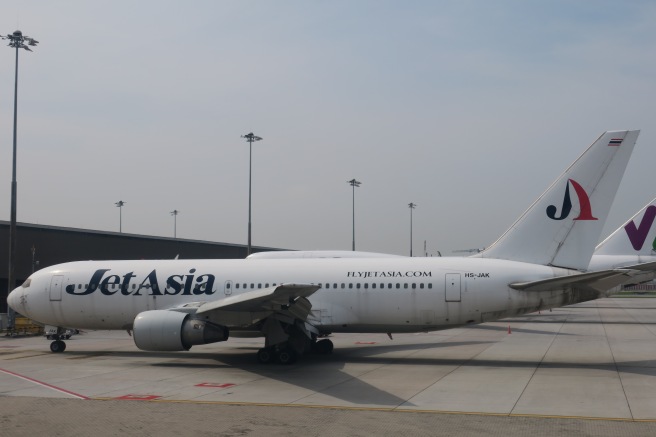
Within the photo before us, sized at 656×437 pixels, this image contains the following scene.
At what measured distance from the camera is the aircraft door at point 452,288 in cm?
2127

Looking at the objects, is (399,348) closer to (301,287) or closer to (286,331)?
(286,331)

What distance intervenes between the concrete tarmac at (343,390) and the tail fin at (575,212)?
3.44m

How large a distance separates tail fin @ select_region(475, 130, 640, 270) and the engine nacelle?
961cm

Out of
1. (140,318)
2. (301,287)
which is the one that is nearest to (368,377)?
(301,287)

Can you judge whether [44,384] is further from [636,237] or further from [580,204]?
[636,237]

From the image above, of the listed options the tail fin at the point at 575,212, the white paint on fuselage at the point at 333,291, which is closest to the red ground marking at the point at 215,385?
the white paint on fuselage at the point at 333,291

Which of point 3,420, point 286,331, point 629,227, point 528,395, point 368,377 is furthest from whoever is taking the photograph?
point 629,227

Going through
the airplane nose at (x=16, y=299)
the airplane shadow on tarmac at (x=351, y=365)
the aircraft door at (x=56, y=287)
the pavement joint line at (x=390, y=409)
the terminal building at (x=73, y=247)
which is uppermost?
the terminal building at (x=73, y=247)

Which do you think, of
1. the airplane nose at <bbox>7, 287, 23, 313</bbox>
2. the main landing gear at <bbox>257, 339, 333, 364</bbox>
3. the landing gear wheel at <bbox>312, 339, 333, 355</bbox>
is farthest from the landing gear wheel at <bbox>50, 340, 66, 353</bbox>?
the landing gear wheel at <bbox>312, 339, 333, 355</bbox>

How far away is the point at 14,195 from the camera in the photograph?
30.7m

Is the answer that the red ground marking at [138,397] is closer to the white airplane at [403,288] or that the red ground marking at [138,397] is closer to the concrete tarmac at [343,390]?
the concrete tarmac at [343,390]

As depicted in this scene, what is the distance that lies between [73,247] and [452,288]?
113ft

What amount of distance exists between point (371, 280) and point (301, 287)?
412 centimetres

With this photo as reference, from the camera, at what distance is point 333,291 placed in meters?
22.7
